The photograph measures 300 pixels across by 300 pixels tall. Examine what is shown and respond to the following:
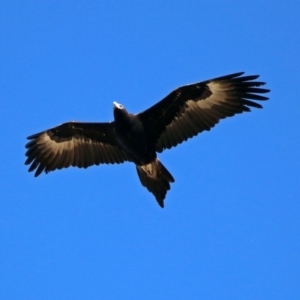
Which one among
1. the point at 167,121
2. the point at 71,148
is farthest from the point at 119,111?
the point at 71,148

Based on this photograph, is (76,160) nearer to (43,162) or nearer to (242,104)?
(43,162)

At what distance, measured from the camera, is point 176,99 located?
17.7 meters

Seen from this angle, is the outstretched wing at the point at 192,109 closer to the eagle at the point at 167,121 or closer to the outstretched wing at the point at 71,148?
Answer: the eagle at the point at 167,121

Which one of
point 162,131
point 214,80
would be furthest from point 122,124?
point 214,80

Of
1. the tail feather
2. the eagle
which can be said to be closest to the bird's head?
the eagle

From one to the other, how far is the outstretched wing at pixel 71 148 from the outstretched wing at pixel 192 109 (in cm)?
124

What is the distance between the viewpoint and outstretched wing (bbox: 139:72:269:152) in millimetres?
17516

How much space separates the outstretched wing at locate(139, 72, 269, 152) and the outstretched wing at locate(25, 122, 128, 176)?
1236mm

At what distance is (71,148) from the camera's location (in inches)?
757

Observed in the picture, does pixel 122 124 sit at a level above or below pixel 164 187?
above

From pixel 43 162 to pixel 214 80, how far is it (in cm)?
440

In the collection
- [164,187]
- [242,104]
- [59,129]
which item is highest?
[59,129]

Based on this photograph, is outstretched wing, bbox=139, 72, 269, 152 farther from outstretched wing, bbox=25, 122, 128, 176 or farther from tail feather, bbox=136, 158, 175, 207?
outstretched wing, bbox=25, 122, 128, 176

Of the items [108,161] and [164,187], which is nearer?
[164,187]
